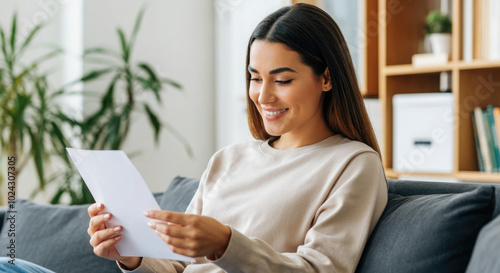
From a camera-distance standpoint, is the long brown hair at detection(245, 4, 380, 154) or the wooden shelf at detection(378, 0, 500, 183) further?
the wooden shelf at detection(378, 0, 500, 183)

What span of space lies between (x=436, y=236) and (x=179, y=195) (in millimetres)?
851

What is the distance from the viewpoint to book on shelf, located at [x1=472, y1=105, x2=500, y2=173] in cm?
258

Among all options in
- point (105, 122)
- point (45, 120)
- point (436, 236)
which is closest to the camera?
point (436, 236)

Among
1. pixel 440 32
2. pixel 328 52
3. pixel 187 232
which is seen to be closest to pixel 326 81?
pixel 328 52

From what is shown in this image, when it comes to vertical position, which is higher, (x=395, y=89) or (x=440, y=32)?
(x=440, y=32)

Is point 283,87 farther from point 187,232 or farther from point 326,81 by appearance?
point 187,232

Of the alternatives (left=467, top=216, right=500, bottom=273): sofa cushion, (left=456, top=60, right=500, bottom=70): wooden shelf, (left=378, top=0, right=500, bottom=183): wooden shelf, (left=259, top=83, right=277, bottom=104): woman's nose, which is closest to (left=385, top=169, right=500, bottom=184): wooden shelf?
(left=378, top=0, right=500, bottom=183): wooden shelf

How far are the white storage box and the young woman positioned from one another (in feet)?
4.60

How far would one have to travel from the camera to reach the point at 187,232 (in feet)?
3.35

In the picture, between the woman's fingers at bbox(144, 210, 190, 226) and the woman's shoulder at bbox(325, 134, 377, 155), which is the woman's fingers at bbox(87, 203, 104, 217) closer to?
the woman's fingers at bbox(144, 210, 190, 226)

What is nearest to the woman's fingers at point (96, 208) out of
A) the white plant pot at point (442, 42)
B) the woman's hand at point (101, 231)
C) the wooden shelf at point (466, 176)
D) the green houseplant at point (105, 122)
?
the woman's hand at point (101, 231)

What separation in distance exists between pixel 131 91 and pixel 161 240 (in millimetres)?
2244

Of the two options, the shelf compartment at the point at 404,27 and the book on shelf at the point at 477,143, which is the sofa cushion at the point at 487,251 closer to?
the book on shelf at the point at 477,143

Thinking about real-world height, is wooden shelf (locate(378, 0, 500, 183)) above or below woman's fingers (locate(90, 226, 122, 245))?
above
